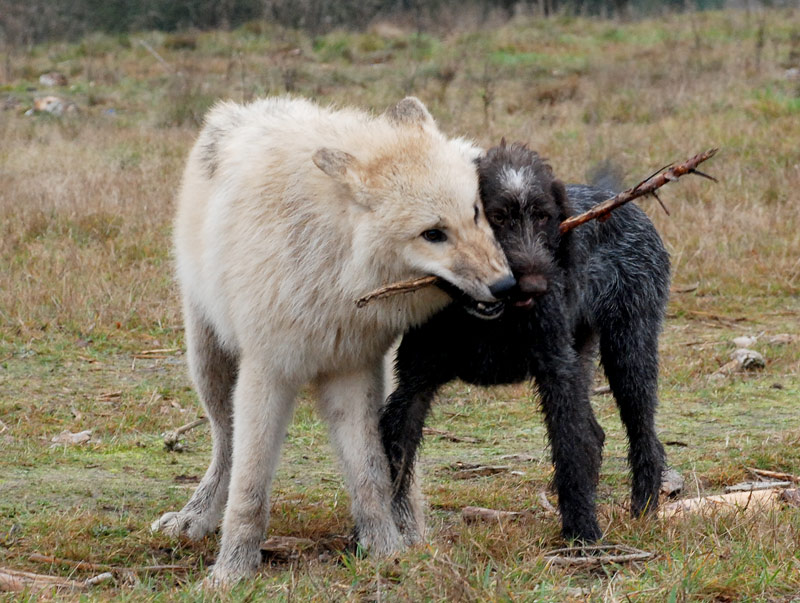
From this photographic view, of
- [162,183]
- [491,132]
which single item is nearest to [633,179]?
[491,132]

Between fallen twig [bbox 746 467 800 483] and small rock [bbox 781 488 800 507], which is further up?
small rock [bbox 781 488 800 507]

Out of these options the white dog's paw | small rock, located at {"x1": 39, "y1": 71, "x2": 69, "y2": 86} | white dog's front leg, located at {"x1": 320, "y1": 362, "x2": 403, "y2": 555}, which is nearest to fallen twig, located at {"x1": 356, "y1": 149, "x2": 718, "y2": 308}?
white dog's front leg, located at {"x1": 320, "y1": 362, "x2": 403, "y2": 555}

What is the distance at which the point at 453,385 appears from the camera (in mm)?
7152

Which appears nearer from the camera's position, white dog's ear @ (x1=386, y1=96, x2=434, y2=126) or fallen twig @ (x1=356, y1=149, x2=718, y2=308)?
fallen twig @ (x1=356, y1=149, x2=718, y2=308)

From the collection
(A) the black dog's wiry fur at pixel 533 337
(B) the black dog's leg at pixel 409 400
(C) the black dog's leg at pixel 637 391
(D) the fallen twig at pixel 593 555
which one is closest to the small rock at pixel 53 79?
(A) the black dog's wiry fur at pixel 533 337

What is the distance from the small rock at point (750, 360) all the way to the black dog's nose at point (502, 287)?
13.9ft

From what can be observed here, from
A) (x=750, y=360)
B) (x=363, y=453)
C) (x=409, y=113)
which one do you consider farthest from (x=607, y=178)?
(x=750, y=360)

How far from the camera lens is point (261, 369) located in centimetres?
424

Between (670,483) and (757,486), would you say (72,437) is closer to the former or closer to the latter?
(670,483)

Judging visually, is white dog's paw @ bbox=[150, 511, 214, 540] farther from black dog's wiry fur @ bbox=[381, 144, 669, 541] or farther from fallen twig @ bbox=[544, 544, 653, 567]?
fallen twig @ bbox=[544, 544, 653, 567]

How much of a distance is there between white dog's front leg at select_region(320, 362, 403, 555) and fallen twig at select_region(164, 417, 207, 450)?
1.85 meters

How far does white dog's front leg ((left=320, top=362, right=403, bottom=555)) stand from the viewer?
4371 mm

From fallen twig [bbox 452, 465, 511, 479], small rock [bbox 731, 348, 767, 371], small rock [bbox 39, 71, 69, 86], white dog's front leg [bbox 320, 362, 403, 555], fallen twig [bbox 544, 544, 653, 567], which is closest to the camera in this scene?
fallen twig [bbox 544, 544, 653, 567]

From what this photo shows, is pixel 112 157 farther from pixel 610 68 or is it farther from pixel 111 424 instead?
pixel 610 68
